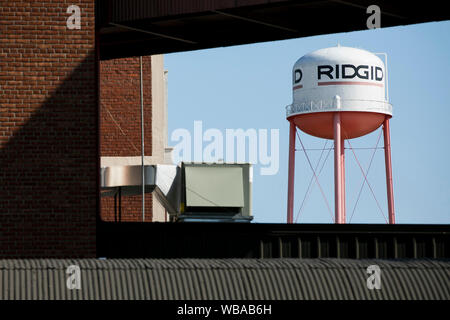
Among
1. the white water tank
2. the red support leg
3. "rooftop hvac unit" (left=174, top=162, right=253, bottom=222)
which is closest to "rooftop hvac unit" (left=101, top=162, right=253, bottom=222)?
"rooftop hvac unit" (left=174, top=162, right=253, bottom=222)

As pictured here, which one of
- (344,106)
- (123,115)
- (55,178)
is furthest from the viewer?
(344,106)

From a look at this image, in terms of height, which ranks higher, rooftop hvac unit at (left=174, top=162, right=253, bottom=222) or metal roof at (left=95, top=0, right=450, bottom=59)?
metal roof at (left=95, top=0, right=450, bottom=59)

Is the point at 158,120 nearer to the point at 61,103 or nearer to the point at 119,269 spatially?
the point at 61,103

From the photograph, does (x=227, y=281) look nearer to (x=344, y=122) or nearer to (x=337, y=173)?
(x=337, y=173)

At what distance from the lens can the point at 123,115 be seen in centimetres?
3844

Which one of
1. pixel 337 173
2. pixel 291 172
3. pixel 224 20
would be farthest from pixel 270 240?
pixel 291 172

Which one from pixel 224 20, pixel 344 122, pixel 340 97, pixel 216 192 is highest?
pixel 224 20

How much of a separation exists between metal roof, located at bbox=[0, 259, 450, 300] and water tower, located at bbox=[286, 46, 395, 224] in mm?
26531

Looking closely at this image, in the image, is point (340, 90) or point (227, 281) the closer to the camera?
point (227, 281)

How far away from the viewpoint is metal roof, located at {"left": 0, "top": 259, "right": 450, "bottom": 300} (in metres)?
16.7

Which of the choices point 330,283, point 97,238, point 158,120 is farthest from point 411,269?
point 158,120

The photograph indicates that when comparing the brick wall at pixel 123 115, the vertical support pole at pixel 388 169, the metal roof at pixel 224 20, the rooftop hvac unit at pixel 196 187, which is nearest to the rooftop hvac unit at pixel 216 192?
the rooftop hvac unit at pixel 196 187

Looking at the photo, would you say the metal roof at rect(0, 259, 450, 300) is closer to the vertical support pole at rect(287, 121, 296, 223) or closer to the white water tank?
the white water tank

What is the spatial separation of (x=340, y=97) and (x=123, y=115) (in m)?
11.1
